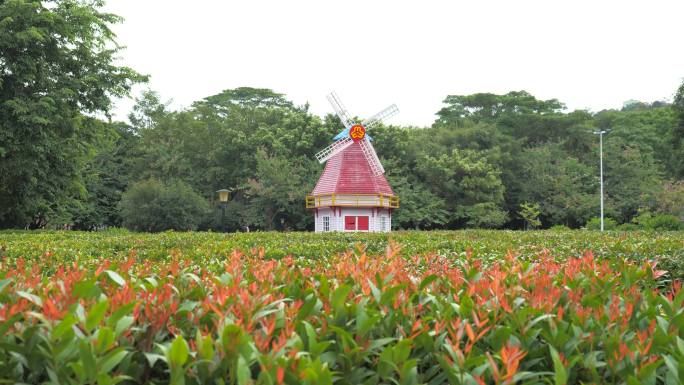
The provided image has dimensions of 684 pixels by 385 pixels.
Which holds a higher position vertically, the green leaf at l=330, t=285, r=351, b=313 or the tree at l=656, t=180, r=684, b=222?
the tree at l=656, t=180, r=684, b=222

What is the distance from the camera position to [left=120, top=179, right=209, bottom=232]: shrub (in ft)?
118

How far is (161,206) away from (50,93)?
Answer: 46.1 feet

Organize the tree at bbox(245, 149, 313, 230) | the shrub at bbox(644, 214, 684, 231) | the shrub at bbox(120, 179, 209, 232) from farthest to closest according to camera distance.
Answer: the tree at bbox(245, 149, 313, 230) < the shrub at bbox(120, 179, 209, 232) < the shrub at bbox(644, 214, 684, 231)

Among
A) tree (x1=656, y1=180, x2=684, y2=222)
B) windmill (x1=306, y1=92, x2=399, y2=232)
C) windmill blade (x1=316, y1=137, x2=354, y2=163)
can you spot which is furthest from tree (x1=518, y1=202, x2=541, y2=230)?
windmill blade (x1=316, y1=137, x2=354, y2=163)

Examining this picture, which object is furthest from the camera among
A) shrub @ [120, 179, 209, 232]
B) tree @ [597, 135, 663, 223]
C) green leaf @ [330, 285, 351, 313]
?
tree @ [597, 135, 663, 223]

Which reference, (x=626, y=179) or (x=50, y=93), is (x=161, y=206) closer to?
(x=50, y=93)

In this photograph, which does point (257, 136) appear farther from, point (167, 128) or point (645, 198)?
point (645, 198)

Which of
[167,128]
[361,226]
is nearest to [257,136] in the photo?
[167,128]

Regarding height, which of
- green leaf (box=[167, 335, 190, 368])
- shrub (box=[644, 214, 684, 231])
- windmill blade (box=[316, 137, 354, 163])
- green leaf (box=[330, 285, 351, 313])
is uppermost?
windmill blade (box=[316, 137, 354, 163])

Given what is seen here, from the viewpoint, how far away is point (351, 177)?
34156 mm

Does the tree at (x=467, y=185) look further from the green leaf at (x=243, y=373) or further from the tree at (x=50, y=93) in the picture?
the green leaf at (x=243, y=373)

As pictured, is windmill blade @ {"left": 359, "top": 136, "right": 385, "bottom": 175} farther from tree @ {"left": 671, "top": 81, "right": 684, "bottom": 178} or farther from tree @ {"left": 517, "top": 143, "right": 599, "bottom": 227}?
tree @ {"left": 671, "top": 81, "right": 684, "bottom": 178}

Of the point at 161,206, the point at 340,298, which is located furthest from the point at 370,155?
the point at 340,298

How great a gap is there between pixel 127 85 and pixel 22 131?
483 centimetres
